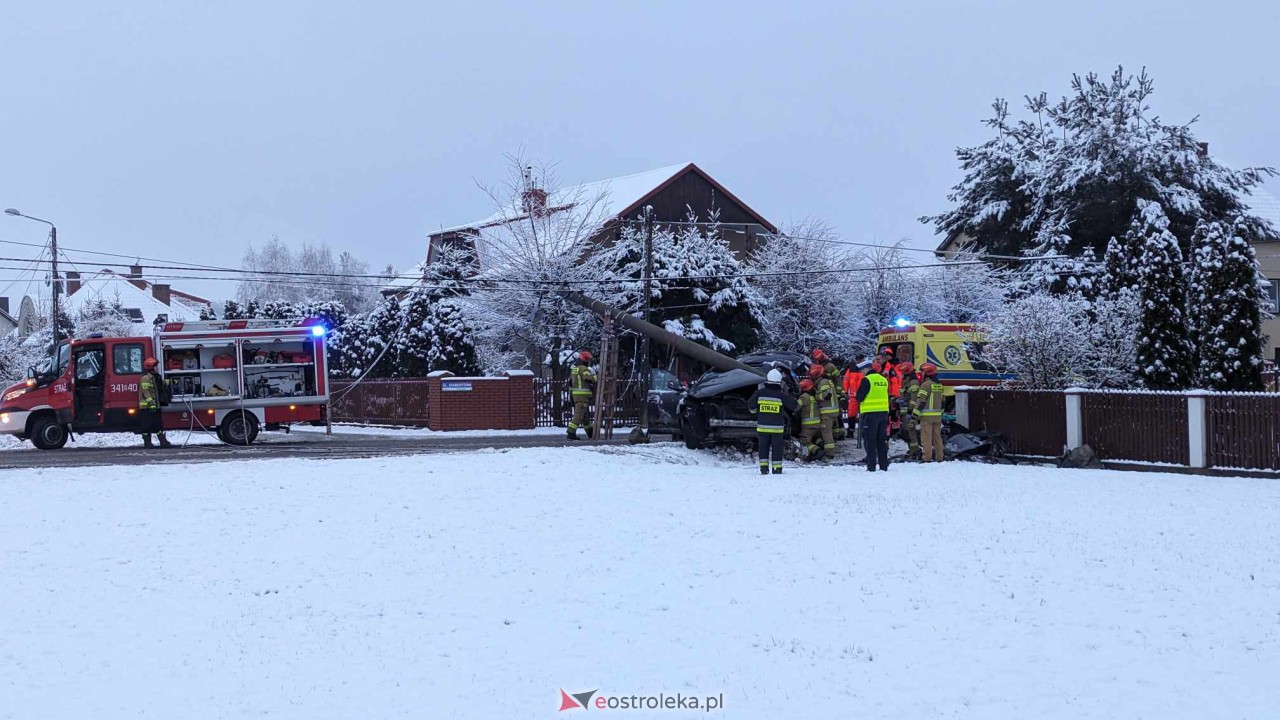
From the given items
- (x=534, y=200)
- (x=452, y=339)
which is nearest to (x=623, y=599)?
(x=452, y=339)

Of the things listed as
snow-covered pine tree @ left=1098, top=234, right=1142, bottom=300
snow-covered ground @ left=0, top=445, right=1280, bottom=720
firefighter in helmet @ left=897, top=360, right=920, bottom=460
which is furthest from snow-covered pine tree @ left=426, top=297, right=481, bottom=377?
snow-covered ground @ left=0, top=445, right=1280, bottom=720

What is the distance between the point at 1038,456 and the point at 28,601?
15917 millimetres

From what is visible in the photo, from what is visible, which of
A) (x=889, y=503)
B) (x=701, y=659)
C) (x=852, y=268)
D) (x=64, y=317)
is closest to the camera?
(x=701, y=659)

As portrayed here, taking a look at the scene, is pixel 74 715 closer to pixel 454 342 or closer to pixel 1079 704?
pixel 1079 704

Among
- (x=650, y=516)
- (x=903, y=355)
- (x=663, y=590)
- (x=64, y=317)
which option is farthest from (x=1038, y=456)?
(x=64, y=317)

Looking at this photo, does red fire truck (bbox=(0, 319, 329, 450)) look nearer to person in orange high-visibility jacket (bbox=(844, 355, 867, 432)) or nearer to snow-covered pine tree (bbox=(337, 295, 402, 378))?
person in orange high-visibility jacket (bbox=(844, 355, 867, 432))

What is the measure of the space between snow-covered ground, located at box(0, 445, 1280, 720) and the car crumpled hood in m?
4.61

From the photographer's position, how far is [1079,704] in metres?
6.68

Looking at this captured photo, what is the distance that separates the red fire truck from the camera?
22.6 meters

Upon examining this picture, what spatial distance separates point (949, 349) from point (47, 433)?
18.2m

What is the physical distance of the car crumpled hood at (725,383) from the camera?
63.0 feet

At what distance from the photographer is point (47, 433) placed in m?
22.7

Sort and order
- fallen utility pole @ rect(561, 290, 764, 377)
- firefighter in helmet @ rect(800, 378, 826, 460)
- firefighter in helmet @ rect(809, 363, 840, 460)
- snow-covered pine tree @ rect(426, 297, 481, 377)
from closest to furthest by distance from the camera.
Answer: firefighter in helmet @ rect(800, 378, 826, 460) → firefighter in helmet @ rect(809, 363, 840, 460) → fallen utility pole @ rect(561, 290, 764, 377) → snow-covered pine tree @ rect(426, 297, 481, 377)

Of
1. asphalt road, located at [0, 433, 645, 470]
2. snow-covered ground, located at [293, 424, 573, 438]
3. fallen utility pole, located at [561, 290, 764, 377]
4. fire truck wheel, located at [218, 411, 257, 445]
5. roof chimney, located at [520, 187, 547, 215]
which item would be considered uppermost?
roof chimney, located at [520, 187, 547, 215]
